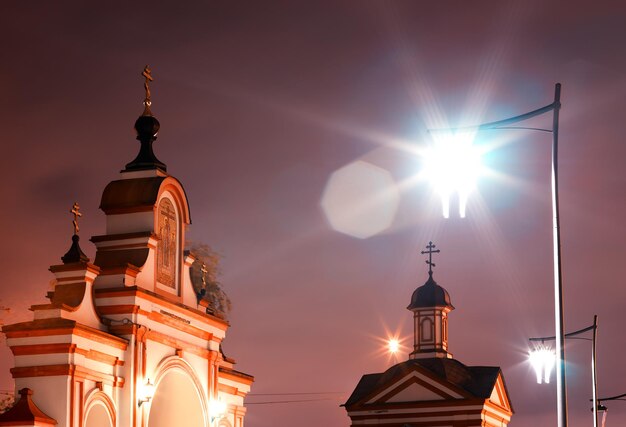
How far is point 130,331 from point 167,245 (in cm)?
395

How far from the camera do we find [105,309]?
33.7 m

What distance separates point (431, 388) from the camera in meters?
64.4

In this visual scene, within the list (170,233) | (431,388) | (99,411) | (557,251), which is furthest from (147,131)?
(431,388)

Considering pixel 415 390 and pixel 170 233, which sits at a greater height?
pixel 415 390

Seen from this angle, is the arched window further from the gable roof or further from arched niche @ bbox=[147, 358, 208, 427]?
arched niche @ bbox=[147, 358, 208, 427]

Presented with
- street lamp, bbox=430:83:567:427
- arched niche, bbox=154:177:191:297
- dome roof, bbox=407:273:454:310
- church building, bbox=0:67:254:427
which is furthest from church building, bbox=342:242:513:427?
street lamp, bbox=430:83:567:427

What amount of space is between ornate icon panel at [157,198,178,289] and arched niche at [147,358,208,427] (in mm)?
2370

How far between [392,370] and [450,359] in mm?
3097

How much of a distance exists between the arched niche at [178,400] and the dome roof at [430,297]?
31.2 meters

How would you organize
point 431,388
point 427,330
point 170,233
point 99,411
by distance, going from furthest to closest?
point 427,330
point 431,388
point 170,233
point 99,411

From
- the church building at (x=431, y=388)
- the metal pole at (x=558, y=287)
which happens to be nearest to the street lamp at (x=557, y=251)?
the metal pole at (x=558, y=287)

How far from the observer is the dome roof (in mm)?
67938

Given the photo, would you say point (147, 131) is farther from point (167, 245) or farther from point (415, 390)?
point (415, 390)

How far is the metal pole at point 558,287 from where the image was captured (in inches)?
898
